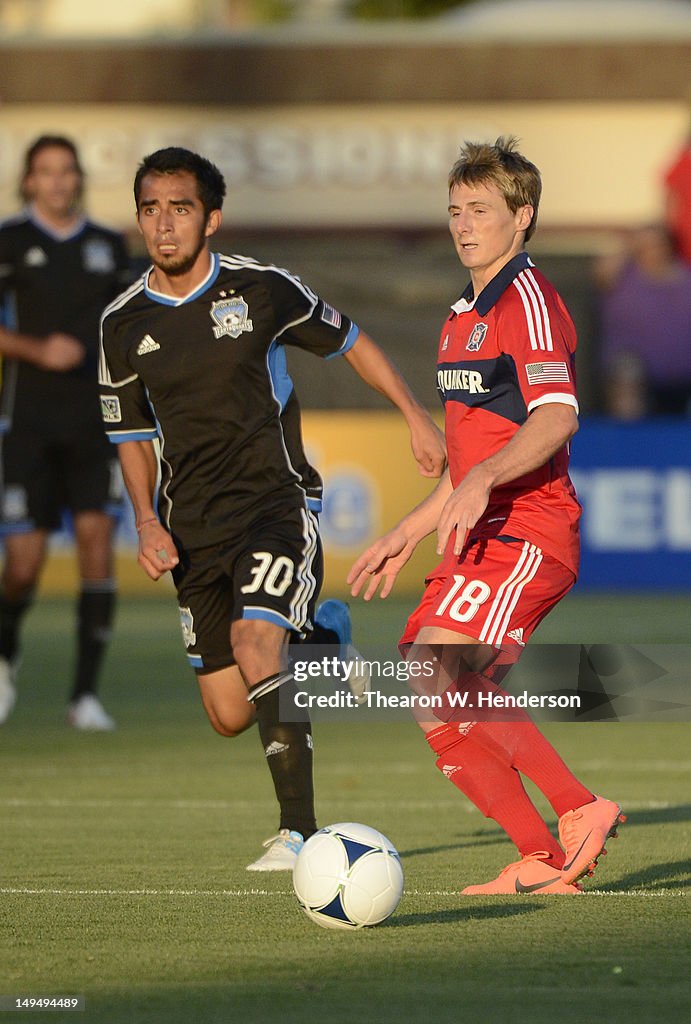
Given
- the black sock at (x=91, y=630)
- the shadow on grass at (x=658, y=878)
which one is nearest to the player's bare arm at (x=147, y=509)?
the shadow on grass at (x=658, y=878)

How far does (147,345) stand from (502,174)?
1.55m

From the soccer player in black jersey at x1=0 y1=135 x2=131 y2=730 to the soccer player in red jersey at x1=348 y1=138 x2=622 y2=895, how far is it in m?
4.47

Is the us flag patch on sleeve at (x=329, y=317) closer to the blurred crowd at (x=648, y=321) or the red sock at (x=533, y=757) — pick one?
the red sock at (x=533, y=757)

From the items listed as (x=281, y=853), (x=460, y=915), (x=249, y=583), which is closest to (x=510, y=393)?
(x=249, y=583)

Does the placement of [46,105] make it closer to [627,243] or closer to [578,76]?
[578,76]

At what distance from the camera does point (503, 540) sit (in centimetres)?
564

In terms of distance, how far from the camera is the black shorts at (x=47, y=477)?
32.8 ft

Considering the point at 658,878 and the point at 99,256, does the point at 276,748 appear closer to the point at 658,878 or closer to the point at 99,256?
the point at 658,878

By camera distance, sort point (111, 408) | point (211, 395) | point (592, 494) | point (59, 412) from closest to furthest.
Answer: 1. point (211, 395)
2. point (111, 408)
3. point (59, 412)
4. point (592, 494)

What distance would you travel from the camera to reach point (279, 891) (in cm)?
587

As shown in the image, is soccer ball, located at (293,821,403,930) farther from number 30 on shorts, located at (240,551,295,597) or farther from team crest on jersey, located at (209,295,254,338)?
team crest on jersey, located at (209,295,254,338)

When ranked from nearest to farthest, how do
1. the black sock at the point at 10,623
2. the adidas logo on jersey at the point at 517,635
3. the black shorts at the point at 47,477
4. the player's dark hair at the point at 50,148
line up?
1. the adidas logo on jersey at the point at 517,635
2. the player's dark hair at the point at 50,148
3. the black shorts at the point at 47,477
4. the black sock at the point at 10,623

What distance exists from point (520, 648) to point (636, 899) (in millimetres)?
737

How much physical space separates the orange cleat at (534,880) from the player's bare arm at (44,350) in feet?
15.7
